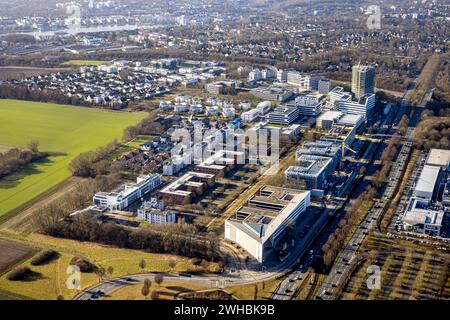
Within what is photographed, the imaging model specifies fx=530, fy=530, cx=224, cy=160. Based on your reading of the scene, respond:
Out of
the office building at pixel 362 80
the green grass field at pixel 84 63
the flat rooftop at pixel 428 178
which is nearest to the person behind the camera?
the flat rooftop at pixel 428 178

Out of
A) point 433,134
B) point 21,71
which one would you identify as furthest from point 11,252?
point 21,71

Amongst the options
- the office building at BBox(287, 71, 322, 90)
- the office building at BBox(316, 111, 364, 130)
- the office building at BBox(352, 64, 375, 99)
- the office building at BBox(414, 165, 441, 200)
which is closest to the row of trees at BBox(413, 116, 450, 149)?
the office building at BBox(316, 111, 364, 130)

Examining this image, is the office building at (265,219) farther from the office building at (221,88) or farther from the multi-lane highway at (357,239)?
the office building at (221,88)

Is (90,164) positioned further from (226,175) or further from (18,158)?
(226,175)

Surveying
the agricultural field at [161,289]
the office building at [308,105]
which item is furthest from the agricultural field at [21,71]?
the agricultural field at [161,289]

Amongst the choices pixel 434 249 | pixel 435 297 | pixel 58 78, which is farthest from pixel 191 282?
pixel 58 78
